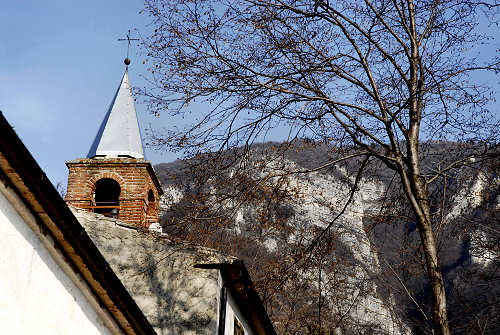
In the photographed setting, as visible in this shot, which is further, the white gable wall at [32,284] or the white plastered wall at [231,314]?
the white plastered wall at [231,314]

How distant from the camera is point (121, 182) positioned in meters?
13.8

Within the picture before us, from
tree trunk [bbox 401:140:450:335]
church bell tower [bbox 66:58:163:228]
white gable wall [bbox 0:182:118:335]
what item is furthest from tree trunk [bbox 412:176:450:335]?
church bell tower [bbox 66:58:163:228]

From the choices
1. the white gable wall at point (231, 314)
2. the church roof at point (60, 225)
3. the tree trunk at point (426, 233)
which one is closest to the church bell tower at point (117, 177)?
the white gable wall at point (231, 314)

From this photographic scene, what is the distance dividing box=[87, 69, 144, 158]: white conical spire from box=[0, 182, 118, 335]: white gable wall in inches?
335

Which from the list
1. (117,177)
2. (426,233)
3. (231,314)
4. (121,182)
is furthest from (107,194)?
(426,233)

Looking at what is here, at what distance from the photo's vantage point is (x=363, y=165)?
31.1 ft

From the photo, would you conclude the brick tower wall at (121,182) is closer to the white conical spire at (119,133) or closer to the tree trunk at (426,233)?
the white conical spire at (119,133)

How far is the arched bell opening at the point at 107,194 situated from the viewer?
1428 cm

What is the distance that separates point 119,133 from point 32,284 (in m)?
9.87

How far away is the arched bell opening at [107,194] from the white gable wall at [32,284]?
8091 millimetres

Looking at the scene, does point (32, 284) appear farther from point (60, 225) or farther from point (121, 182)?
point (121, 182)

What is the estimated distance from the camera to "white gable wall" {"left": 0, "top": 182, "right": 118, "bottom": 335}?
503 cm

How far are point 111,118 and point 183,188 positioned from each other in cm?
688

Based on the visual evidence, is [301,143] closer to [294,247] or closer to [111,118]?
[294,247]
